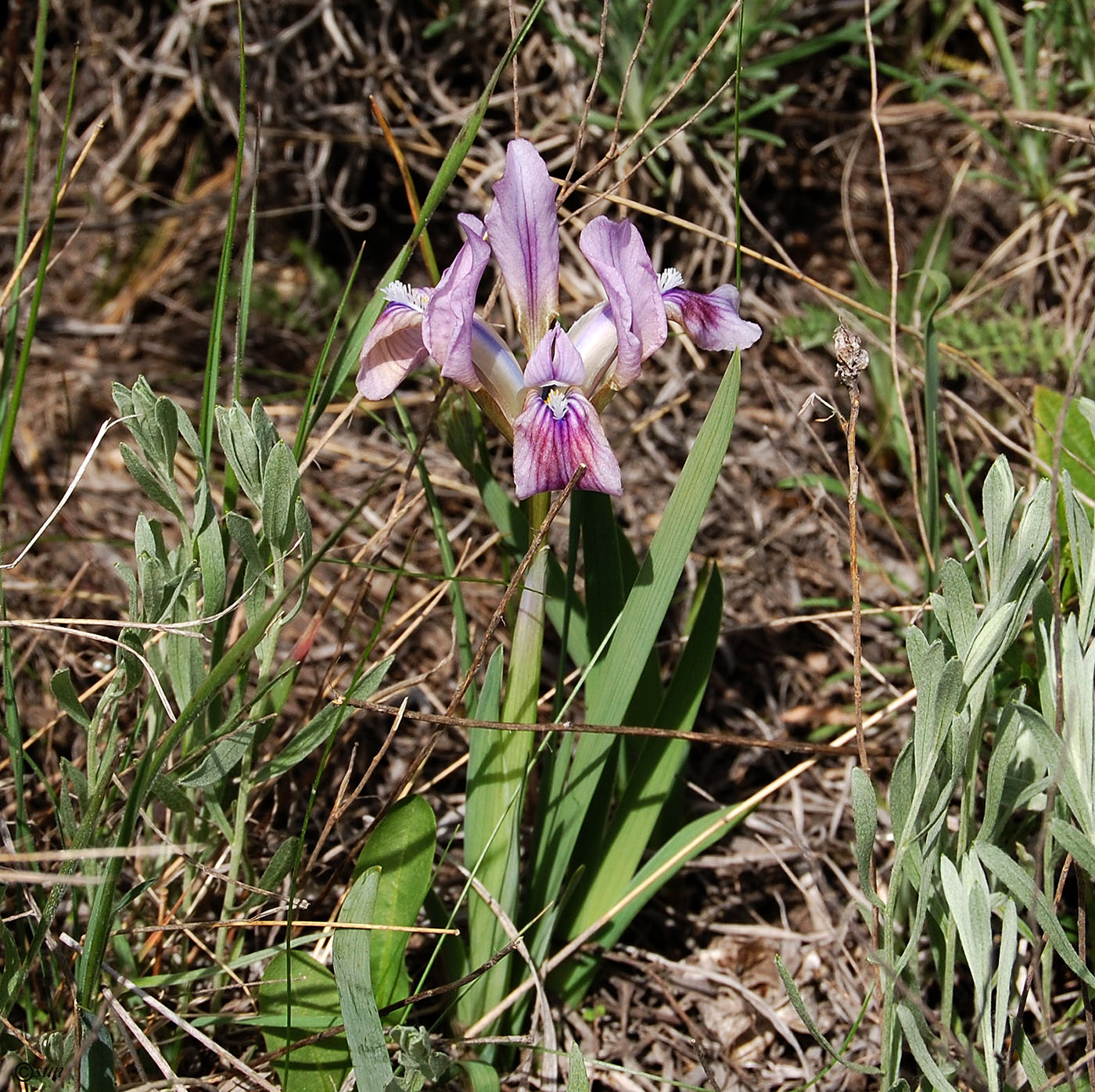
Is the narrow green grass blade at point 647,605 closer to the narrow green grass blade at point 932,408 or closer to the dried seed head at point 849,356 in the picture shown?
the dried seed head at point 849,356

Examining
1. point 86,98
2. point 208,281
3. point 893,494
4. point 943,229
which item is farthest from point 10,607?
point 943,229

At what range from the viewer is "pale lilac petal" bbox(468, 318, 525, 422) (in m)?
1.38

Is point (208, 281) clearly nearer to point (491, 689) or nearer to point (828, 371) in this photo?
point (828, 371)

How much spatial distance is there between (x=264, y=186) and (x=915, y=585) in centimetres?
193

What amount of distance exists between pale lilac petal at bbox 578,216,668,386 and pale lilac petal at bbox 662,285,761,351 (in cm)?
10

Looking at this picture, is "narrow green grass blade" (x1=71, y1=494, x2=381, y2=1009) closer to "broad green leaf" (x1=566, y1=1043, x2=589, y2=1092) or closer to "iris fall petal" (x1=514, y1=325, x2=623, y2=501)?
"iris fall petal" (x1=514, y1=325, x2=623, y2=501)

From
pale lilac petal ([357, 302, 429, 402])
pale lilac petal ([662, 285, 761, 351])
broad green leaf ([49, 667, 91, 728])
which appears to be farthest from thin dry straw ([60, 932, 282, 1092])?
pale lilac petal ([662, 285, 761, 351])

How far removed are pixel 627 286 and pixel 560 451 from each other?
23 cm

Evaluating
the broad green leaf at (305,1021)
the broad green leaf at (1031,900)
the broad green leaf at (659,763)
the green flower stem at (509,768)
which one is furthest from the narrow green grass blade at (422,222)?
the broad green leaf at (1031,900)

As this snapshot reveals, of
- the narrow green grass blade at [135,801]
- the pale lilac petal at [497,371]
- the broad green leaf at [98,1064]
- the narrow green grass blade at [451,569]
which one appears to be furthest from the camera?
the narrow green grass blade at [451,569]

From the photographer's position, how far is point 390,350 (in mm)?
1487

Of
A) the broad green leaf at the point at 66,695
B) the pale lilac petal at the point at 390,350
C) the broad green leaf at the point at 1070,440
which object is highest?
the pale lilac petal at the point at 390,350

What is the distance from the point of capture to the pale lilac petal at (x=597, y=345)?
1.42 metres

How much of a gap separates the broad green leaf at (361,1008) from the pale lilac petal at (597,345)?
2.26 feet
